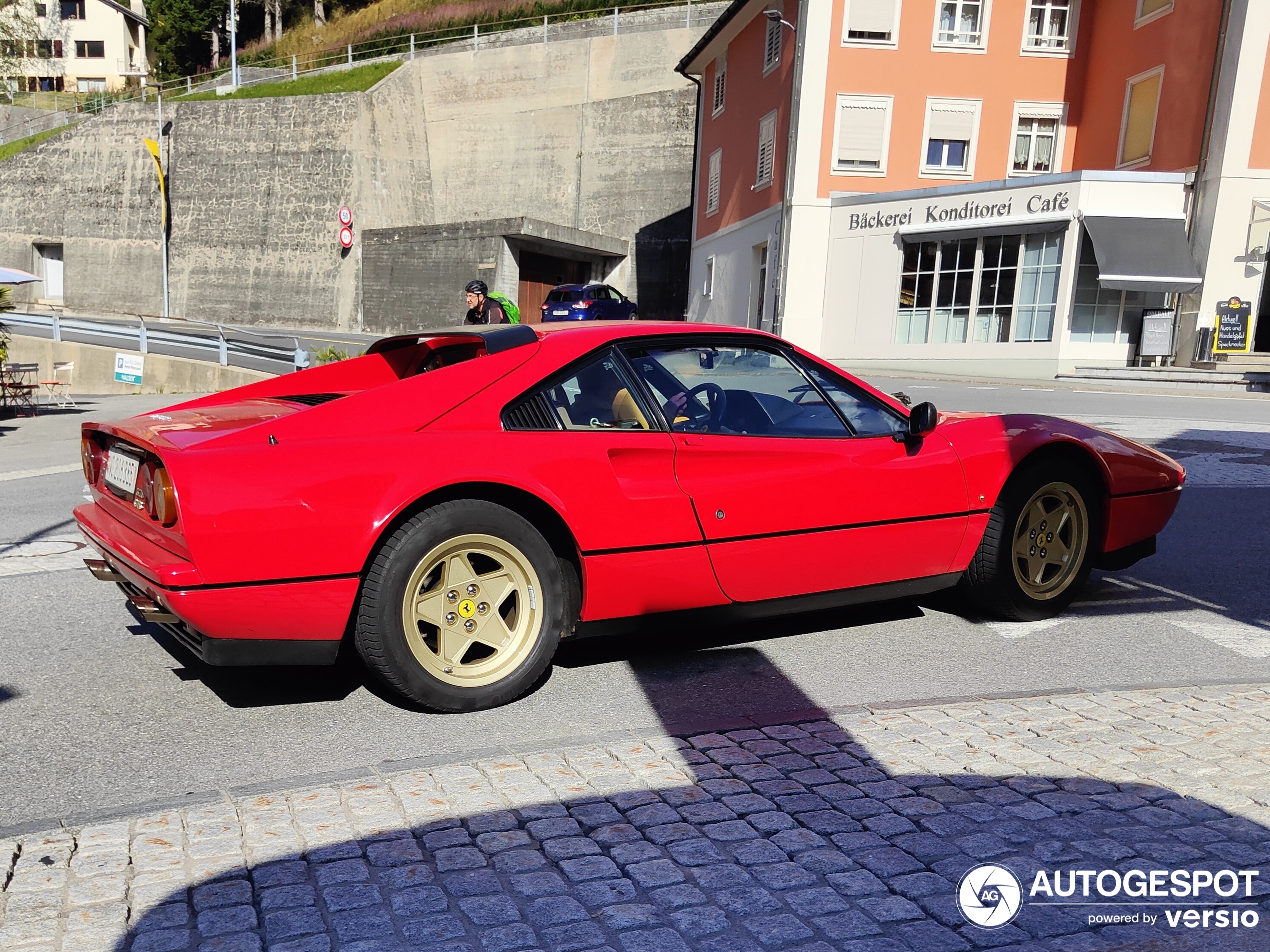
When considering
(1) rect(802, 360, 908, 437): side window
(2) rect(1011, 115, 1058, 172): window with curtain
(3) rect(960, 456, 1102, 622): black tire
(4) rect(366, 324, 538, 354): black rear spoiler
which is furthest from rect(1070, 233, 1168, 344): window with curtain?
(4) rect(366, 324, 538, 354): black rear spoiler

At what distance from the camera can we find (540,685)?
387 cm

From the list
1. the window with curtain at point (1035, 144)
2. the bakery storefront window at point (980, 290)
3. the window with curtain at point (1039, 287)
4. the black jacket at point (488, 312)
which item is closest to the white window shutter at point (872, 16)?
the window with curtain at point (1035, 144)

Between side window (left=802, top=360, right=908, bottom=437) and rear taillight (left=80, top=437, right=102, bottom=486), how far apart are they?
2.93m

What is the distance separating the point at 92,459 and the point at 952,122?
2634cm

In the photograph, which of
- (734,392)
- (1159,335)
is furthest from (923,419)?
(1159,335)

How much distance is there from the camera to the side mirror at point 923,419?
13.9 ft

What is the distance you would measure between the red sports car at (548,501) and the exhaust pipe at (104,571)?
3 cm

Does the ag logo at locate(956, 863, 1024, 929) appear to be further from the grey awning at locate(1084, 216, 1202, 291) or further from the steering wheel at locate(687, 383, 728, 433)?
the grey awning at locate(1084, 216, 1202, 291)

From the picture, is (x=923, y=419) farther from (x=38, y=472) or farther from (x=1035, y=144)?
(x=1035, y=144)

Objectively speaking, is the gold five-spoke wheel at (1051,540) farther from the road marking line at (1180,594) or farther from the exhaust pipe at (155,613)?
the exhaust pipe at (155,613)

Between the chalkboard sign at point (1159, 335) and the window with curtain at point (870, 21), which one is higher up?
the window with curtain at point (870, 21)

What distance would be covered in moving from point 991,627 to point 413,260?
32752 millimetres

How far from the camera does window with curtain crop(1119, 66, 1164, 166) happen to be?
23906 millimetres

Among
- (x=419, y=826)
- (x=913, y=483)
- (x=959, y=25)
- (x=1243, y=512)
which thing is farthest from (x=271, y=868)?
(x=959, y=25)
